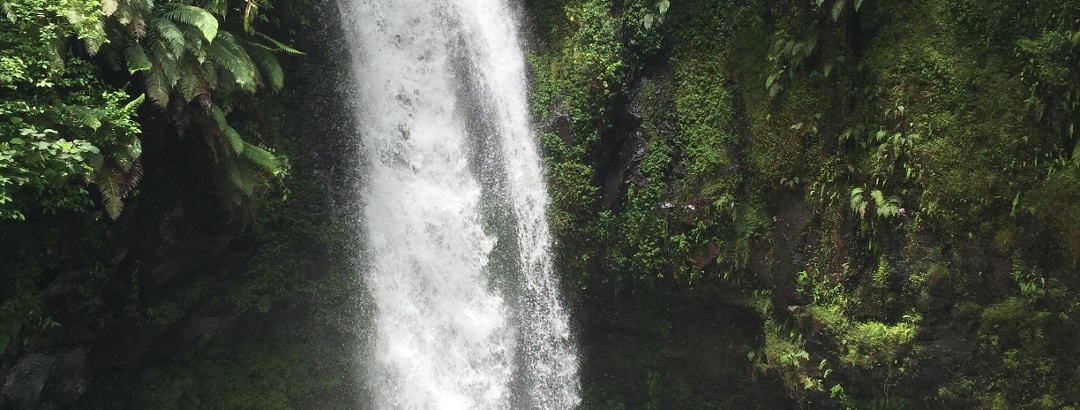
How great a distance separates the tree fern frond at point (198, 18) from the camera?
6719mm

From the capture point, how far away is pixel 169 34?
6.62 m

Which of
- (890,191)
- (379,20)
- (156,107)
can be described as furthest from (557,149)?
(156,107)

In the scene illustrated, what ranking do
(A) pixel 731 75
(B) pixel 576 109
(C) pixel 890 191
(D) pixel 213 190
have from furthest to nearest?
(B) pixel 576 109, (A) pixel 731 75, (D) pixel 213 190, (C) pixel 890 191

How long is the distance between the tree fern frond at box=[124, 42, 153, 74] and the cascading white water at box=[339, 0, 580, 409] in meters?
4.16

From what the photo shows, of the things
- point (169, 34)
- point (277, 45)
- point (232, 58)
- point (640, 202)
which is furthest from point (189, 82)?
point (640, 202)

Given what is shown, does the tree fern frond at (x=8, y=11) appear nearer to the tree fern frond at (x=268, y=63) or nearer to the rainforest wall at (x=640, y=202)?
the rainforest wall at (x=640, y=202)

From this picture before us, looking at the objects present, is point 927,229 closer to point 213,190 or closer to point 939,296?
point 939,296

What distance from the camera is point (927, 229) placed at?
7.48 m

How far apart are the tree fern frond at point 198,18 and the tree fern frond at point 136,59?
0.57 m

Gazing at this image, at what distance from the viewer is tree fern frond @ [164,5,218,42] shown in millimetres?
6719

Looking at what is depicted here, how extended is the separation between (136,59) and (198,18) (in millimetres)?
754

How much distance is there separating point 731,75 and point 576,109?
2397mm

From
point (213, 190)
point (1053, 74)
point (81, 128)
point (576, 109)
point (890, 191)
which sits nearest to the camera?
point (81, 128)

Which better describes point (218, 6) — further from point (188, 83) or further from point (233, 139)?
point (233, 139)
